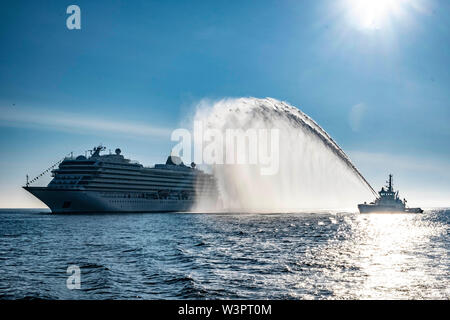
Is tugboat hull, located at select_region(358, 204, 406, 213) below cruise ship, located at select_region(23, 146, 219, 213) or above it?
below

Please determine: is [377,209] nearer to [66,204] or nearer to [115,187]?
[115,187]

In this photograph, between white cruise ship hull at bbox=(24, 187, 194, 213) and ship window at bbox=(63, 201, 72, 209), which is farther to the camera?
ship window at bbox=(63, 201, 72, 209)

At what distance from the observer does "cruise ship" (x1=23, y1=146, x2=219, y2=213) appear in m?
104

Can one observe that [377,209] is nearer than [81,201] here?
No

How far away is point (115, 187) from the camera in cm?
11269

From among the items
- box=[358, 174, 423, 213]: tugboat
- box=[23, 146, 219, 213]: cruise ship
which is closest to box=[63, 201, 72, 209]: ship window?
box=[23, 146, 219, 213]: cruise ship

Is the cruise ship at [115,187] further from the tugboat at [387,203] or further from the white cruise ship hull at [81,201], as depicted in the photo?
the tugboat at [387,203]

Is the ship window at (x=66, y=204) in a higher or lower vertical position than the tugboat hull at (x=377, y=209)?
higher

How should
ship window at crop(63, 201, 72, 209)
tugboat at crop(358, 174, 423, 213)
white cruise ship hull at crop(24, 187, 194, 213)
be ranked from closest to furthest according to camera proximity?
white cruise ship hull at crop(24, 187, 194, 213) < ship window at crop(63, 201, 72, 209) < tugboat at crop(358, 174, 423, 213)

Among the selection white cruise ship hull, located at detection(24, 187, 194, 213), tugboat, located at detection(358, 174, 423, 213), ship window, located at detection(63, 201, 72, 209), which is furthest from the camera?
tugboat, located at detection(358, 174, 423, 213)

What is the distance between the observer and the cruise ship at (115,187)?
104500 millimetres

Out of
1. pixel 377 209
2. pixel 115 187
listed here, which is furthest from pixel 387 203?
pixel 115 187

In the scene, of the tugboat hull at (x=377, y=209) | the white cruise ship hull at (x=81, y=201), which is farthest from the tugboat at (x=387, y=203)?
the white cruise ship hull at (x=81, y=201)

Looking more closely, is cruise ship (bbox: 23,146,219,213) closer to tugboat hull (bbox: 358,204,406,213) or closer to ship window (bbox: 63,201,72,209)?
ship window (bbox: 63,201,72,209)
